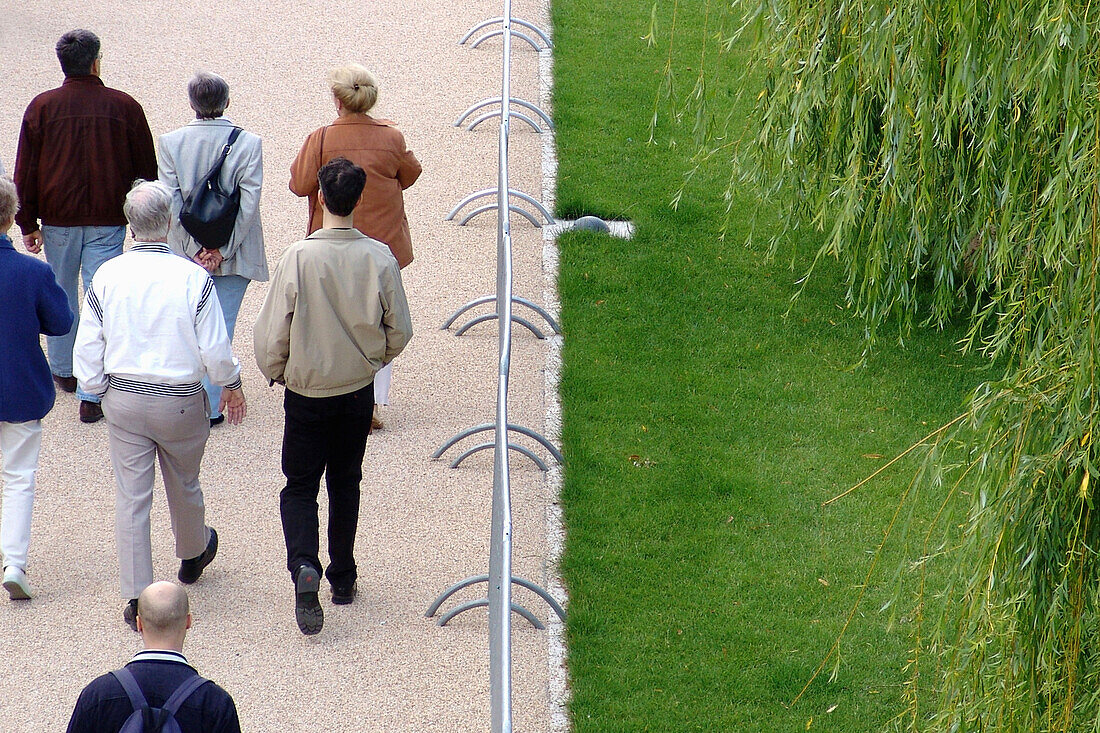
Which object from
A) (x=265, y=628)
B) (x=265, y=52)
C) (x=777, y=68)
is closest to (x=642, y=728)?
(x=265, y=628)

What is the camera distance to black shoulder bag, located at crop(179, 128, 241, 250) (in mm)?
6535

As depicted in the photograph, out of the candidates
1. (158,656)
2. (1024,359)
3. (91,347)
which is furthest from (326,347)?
(1024,359)

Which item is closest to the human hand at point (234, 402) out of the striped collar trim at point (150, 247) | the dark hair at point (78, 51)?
the striped collar trim at point (150, 247)

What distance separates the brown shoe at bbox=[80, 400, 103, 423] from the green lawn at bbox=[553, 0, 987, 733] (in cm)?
279

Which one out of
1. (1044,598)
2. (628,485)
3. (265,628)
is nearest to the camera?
(1044,598)

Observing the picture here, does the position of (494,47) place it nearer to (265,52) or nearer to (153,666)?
(265,52)

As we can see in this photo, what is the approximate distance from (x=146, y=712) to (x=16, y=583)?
103 inches

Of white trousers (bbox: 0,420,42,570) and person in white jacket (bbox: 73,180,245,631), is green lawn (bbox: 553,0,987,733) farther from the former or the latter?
white trousers (bbox: 0,420,42,570)

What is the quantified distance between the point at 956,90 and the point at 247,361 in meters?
4.98

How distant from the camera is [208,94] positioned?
6383 millimetres

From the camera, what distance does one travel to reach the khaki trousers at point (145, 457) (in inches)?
207

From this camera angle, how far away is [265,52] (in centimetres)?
1271

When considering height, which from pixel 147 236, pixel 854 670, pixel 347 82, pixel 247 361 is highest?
pixel 347 82

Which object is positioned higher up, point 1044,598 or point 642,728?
point 1044,598
